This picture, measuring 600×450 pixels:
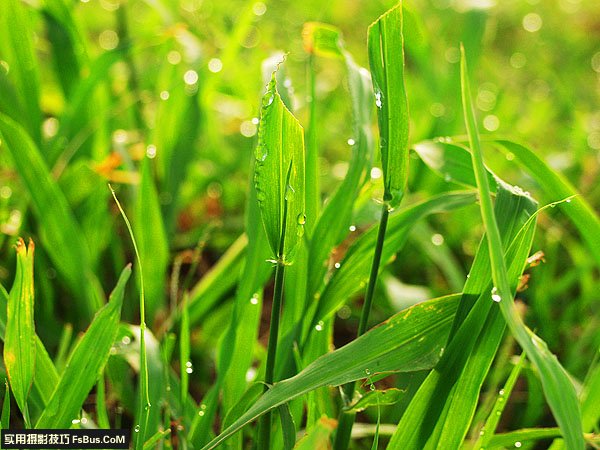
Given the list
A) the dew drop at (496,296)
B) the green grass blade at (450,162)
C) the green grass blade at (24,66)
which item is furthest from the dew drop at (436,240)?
the green grass blade at (24,66)

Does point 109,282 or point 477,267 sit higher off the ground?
point 477,267

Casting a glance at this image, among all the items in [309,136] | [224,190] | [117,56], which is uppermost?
[117,56]

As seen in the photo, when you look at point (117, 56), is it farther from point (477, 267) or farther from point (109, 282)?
point (477, 267)

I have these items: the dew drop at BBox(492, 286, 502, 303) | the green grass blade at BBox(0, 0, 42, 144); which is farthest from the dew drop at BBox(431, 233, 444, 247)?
the green grass blade at BBox(0, 0, 42, 144)

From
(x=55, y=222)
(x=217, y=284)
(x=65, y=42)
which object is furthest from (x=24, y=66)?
(x=217, y=284)

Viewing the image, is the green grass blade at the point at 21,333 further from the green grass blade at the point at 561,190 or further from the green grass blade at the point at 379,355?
the green grass blade at the point at 561,190

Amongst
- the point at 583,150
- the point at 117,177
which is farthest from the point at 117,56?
the point at 583,150
